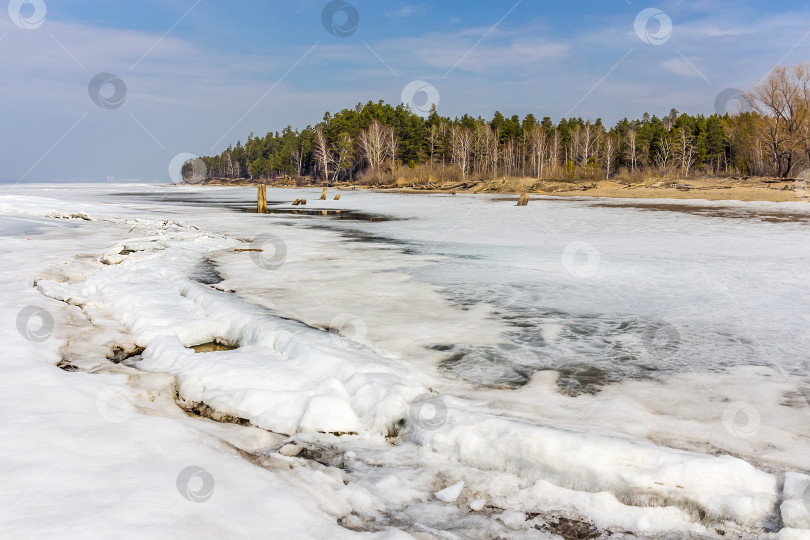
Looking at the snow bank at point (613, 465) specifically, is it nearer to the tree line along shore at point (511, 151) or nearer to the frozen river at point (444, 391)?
the frozen river at point (444, 391)

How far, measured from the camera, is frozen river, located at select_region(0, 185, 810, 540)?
2.46 metres

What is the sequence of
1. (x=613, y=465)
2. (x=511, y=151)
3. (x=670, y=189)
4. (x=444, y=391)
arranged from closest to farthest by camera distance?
(x=613, y=465)
(x=444, y=391)
(x=670, y=189)
(x=511, y=151)

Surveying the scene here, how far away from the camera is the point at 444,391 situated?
3.78 meters

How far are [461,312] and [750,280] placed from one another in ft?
15.5

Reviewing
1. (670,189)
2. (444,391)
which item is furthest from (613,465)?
(670,189)

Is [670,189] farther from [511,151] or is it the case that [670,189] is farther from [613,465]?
[511,151]

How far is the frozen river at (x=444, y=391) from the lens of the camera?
2.46 meters

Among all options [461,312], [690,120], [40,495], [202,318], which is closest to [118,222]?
[202,318]

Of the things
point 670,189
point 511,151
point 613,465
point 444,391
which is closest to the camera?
point 613,465

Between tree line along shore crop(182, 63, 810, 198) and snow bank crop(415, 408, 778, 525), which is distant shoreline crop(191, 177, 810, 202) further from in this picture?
snow bank crop(415, 408, 778, 525)

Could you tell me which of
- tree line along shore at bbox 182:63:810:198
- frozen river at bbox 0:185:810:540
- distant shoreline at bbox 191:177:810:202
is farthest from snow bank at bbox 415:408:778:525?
tree line along shore at bbox 182:63:810:198

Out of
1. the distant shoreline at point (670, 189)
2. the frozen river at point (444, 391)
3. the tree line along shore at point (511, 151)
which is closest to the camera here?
the frozen river at point (444, 391)

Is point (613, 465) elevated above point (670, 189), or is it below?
below

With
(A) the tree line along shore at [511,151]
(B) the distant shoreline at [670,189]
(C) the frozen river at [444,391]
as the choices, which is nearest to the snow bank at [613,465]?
(C) the frozen river at [444,391]
